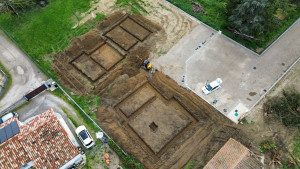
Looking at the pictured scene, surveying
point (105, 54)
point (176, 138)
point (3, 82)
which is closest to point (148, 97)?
point (176, 138)

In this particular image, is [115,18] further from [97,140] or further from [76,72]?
[97,140]

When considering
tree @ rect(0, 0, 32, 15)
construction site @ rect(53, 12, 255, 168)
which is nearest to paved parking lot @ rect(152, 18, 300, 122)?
construction site @ rect(53, 12, 255, 168)

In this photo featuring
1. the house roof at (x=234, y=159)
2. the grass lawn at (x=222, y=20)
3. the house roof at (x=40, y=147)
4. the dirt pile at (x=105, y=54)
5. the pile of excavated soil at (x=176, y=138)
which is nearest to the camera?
the house roof at (x=234, y=159)

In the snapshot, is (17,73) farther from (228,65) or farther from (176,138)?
(228,65)

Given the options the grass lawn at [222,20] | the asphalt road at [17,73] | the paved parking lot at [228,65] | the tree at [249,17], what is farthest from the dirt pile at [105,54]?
the tree at [249,17]

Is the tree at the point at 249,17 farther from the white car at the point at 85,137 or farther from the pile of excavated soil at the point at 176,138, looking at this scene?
the white car at the point at 85,137

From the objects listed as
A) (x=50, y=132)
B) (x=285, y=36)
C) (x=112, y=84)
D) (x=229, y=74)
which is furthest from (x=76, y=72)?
(x=285, y=36)
